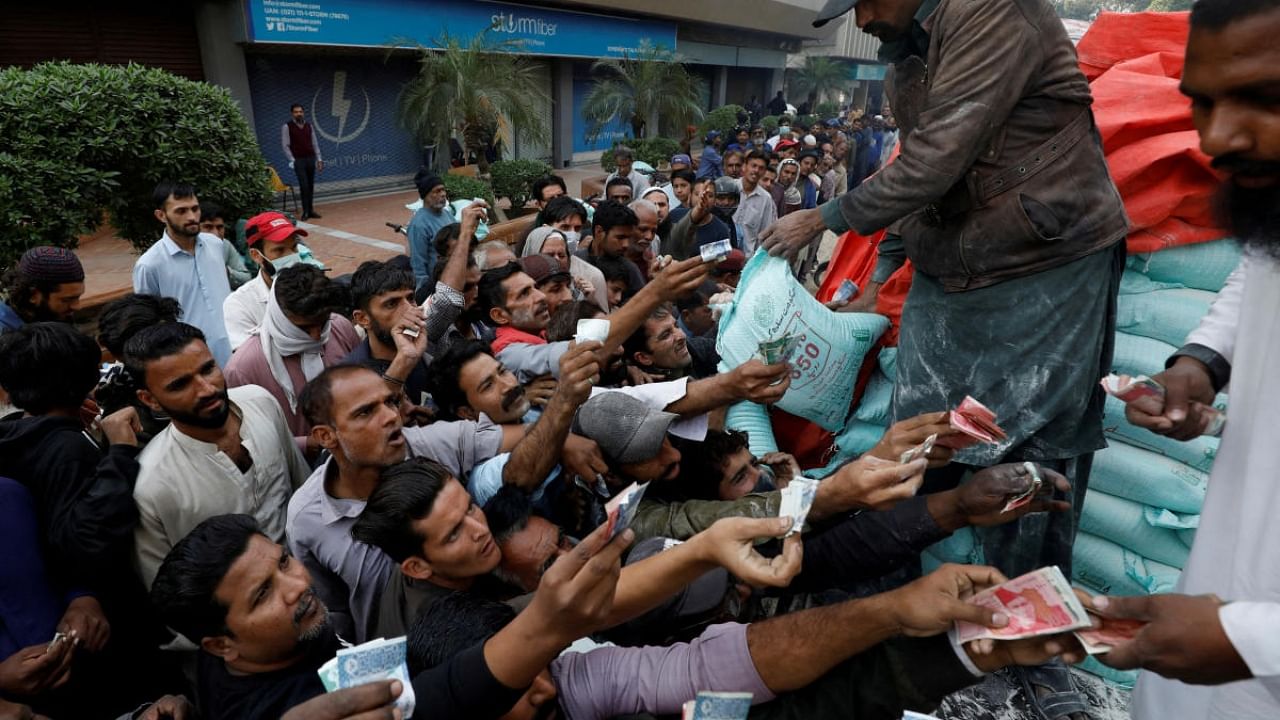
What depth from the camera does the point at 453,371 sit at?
2.94m

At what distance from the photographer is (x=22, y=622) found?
1.98 meters

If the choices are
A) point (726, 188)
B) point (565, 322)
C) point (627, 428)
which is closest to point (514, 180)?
point (726, 188)

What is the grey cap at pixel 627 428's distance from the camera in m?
2.51

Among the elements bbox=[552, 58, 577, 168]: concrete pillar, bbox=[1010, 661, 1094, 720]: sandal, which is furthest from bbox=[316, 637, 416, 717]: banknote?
bbox=[552, 58, 577, 168]: concrete pillar

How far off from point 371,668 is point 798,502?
881 millimetres

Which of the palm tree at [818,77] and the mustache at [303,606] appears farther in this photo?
the palm tree at [818,77]

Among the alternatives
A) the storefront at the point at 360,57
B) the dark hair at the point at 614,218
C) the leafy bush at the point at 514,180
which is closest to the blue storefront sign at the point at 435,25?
the storefront at the point at 360,57

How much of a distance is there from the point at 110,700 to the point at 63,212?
13.3 ft

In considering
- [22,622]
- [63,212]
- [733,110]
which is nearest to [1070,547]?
[22,622]

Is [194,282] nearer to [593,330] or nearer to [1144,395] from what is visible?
[593,330]

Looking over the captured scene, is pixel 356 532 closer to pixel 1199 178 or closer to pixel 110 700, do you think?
pixel 110 700

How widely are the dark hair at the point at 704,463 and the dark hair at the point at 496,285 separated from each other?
1467 millimetres

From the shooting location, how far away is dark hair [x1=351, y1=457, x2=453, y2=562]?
1942mm

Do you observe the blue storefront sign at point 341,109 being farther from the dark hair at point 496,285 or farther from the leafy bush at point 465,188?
the dark hair at point 496,285
